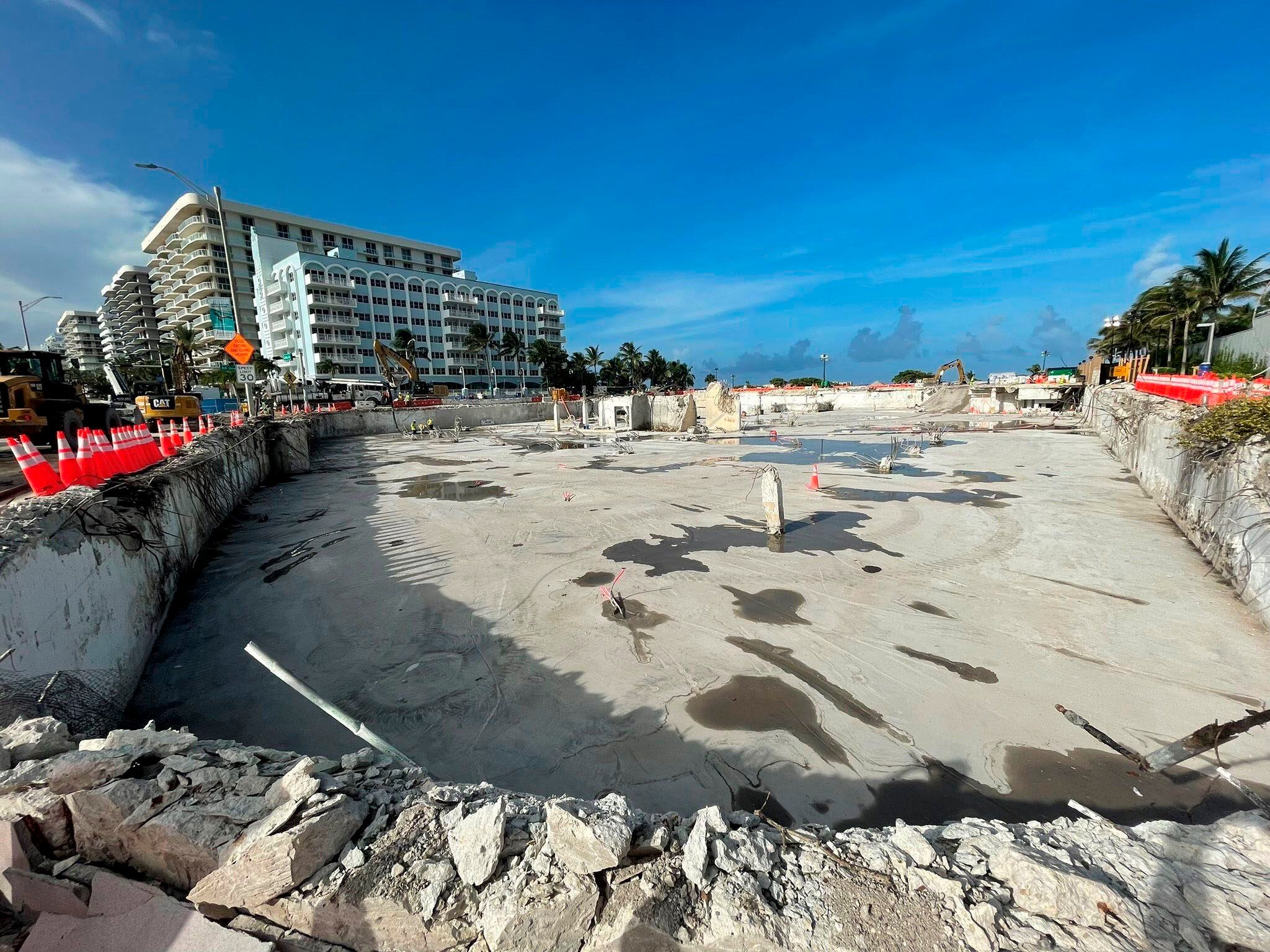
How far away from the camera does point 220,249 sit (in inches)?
2889

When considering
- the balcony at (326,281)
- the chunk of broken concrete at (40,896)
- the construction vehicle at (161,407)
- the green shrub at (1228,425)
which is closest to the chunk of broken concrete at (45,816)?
the chunk of broken concrete at (40,896)

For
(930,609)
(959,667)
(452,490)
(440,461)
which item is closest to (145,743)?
(959,667)

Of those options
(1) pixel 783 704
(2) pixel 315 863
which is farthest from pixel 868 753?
(2) pixel 315 863

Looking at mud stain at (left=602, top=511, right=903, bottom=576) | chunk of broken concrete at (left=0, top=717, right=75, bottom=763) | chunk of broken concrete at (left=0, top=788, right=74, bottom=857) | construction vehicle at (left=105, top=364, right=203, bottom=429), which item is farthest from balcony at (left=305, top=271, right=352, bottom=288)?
chunk of broken concrete at (left=0, top=788, right=74, bottom=857)

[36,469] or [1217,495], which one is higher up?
[36,469]

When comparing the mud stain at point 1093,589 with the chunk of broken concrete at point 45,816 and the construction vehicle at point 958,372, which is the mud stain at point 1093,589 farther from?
the construction vehicle at point 958,372

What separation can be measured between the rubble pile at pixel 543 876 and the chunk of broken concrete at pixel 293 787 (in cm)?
1

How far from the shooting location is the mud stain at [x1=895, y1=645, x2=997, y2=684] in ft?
18.4

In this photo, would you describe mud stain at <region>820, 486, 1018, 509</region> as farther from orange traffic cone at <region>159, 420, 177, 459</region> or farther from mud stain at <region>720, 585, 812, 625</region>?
orange traffic cone at <region>159, 420, 177, 459</region>

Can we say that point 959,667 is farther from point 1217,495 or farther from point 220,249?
point 220,249

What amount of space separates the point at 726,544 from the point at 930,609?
381cm

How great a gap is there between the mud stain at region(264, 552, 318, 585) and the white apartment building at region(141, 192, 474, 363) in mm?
77175

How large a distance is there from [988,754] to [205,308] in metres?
98.5

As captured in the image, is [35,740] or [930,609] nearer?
[35,740]
